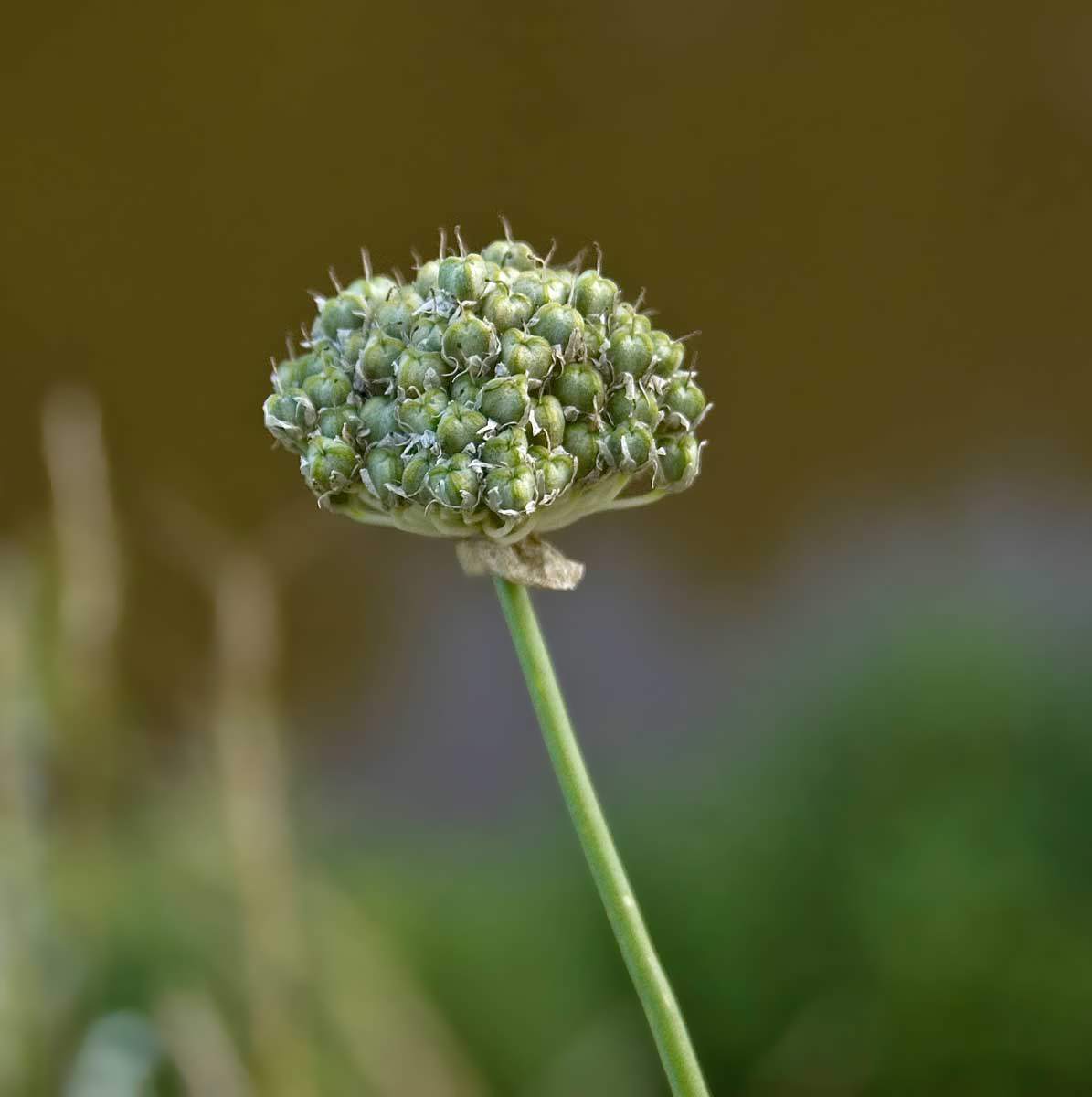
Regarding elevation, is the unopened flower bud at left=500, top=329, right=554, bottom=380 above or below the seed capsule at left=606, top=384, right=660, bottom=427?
above

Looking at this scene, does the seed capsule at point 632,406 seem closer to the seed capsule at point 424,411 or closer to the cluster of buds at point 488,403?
the cluster of buds at point 488,403

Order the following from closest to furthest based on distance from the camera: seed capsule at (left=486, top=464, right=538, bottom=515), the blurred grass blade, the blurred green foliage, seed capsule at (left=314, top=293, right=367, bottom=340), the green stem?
the green stem → seed capsule at (left=486, top=464, right=538, bottom=515) → seed capsule at (left=314, top=293, right=367, bottom=340) → the blurred grass blade → the blurred green foliage

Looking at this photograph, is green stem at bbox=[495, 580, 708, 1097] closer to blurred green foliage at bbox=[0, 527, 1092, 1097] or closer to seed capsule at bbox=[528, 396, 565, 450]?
seed capsule at bbox=[528, 396, 565, 450]

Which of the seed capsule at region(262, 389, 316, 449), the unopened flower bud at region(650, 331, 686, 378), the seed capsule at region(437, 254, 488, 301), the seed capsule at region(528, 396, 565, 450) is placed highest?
the seed capsule at region(437, 254, 488, 301)

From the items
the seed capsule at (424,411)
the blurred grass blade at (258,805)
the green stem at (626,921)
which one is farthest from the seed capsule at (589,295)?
the blurred grass blade at (258,805)

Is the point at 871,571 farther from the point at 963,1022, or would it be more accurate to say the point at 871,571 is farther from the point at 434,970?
the point at 434,970

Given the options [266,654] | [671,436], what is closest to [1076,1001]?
[266,654]

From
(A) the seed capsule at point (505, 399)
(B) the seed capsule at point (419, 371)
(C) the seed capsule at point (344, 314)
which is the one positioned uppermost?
(C) the seed capsule at point (344, 314)

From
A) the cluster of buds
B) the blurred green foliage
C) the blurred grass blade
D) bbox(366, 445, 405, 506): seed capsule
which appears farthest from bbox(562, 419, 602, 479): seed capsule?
the blurred green foliage
